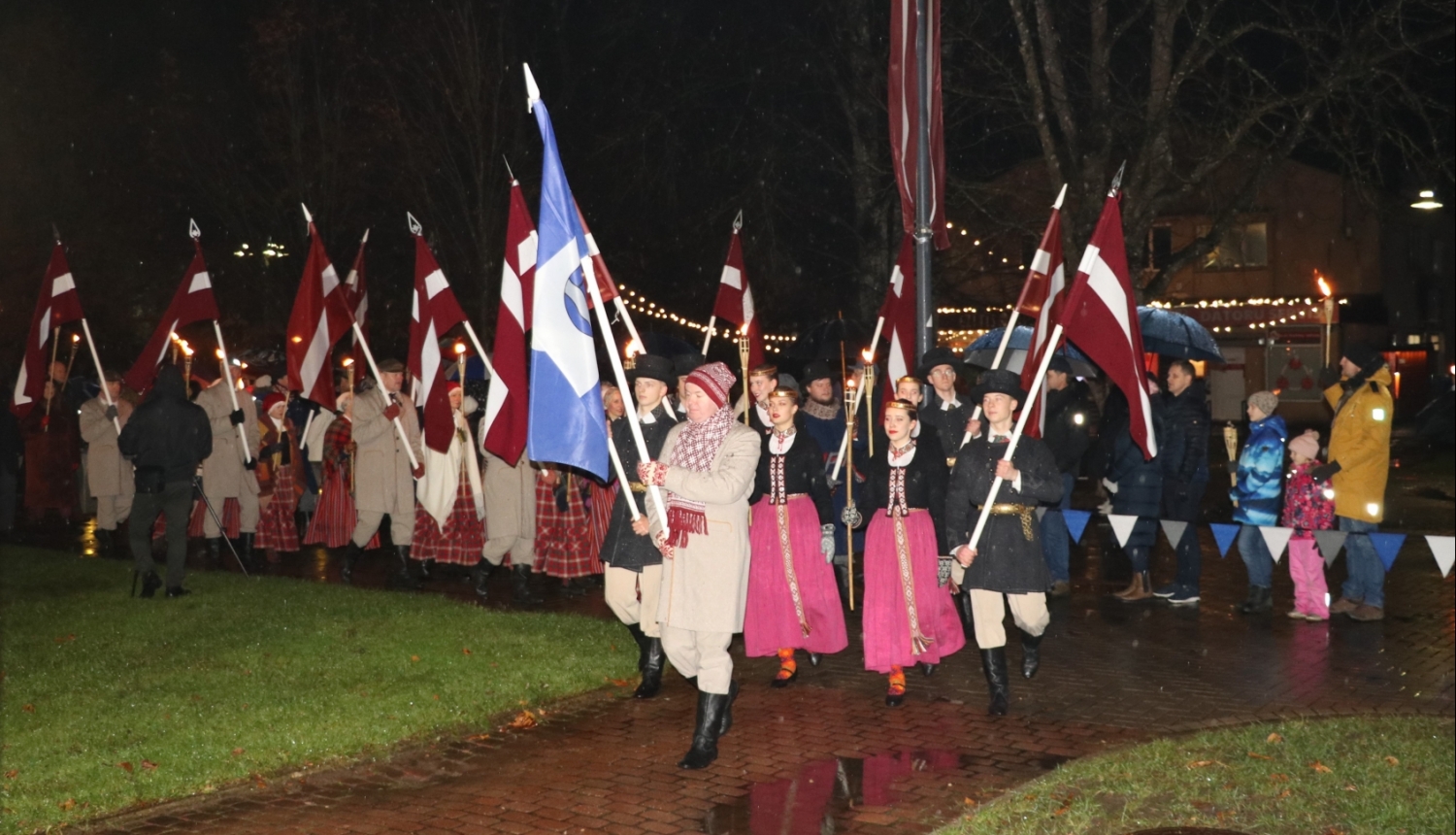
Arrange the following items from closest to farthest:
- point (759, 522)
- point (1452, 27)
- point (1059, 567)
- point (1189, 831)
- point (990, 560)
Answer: point (1189, 831), point (990, 560), point (759, 522), point (1059, 567), point (1452, 27)

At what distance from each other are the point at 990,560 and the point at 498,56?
20148 millimetres

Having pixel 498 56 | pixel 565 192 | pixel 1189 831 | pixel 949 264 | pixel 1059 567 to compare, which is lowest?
pixel 1189 831

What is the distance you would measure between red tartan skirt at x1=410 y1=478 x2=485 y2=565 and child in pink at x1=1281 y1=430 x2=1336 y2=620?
683 cm

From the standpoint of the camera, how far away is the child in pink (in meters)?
10.4

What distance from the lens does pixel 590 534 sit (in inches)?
469

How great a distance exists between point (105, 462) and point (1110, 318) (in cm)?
1226

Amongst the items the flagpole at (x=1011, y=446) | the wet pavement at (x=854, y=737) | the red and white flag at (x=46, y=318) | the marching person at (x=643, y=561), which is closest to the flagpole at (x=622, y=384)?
the marching person at (x=643, y=561)

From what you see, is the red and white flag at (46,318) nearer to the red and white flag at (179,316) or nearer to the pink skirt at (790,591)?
the red and white flag at (179,316)

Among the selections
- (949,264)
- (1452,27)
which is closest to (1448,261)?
(949,264)

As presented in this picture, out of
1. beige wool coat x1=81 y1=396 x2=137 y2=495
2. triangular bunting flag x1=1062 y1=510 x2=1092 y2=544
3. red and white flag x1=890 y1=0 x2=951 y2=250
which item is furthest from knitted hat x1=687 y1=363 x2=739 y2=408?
beige wool coat x1=81 y1=396 x2=137 y2=495

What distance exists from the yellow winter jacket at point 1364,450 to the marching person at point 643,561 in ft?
17.3

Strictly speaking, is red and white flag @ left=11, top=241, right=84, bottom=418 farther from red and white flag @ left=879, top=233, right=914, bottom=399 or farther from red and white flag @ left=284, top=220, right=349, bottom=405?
red and white flag @ left=879, top=233, right=914, bottom=399

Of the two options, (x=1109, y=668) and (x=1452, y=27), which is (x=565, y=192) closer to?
(x=1109, y=668)

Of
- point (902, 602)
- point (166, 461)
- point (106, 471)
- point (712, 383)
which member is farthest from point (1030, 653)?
point (106, 471)
